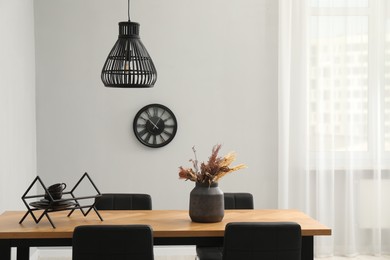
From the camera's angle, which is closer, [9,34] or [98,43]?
[9,34]

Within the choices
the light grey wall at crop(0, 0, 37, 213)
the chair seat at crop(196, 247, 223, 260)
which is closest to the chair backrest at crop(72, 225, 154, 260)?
the chair seat at crop(196, 247, 223, 260)

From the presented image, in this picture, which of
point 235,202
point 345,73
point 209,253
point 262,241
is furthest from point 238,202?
point 345,73

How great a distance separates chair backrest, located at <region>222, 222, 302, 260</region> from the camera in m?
3.45

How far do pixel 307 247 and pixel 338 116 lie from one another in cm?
278

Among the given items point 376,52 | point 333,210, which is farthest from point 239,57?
point 333,210

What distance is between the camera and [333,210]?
6301 mm

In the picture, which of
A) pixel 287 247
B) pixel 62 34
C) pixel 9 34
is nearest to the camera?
pixel 287 247

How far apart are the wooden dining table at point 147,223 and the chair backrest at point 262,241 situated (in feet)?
0.81

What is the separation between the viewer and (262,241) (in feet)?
11.4

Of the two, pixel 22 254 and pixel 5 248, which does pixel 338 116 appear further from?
pixel 5 248

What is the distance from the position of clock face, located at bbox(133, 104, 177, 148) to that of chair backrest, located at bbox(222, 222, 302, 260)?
2.80 m

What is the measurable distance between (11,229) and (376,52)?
13.1ft

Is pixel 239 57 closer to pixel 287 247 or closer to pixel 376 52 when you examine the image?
pixel 376 52

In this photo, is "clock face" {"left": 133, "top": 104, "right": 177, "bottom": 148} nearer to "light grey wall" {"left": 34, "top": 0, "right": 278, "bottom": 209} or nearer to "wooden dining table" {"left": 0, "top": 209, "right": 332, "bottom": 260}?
"light grey wall" {"left": 34, "top": 0, "right": 278, "bottom": 209}
